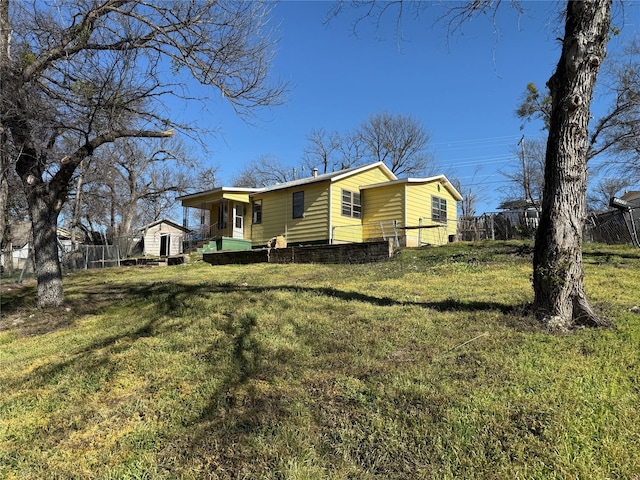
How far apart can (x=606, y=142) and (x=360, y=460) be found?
1911 centimetres

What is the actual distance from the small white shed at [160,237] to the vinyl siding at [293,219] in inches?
391

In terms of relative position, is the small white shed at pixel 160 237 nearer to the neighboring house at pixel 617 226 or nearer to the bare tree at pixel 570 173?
the neighboring house at pixel 617 226

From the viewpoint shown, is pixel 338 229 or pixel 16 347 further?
pixel 338 229

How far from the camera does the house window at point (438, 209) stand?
744 inches

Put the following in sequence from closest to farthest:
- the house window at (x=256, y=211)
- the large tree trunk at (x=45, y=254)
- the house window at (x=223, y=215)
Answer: the large tree trunk at (x=45, y=254) < the house window at (x=256, y=211) < the house window at (x=223, y=215)

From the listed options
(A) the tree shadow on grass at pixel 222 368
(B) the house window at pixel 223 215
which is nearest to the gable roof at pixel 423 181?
(B) the house window at pixel 223 215

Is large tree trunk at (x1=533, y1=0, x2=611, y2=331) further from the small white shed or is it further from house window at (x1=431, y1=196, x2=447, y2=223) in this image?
the small white shed

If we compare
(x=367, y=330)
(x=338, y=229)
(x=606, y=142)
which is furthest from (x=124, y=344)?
(x=606, y=142)

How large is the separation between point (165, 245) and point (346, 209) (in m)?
15.5

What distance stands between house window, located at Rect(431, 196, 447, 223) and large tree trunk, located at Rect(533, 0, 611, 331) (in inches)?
534

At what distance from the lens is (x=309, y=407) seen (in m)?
3.51

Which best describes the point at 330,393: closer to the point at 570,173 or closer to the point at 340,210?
the point at 570,173

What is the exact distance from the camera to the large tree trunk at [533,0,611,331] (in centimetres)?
477

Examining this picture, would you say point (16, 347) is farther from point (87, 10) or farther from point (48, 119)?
point (87, 10)
